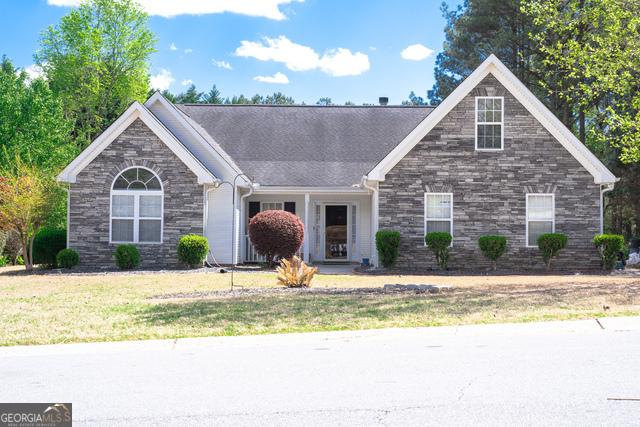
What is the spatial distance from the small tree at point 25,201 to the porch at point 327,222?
21.3 ft

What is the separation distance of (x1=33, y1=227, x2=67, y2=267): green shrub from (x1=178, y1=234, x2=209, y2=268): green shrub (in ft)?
15.1

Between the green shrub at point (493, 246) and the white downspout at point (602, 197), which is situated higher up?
the white downspout at point (602, 197)

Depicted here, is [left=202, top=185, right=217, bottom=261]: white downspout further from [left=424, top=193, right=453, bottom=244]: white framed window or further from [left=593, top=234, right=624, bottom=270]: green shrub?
[left=593, top=234, right=624, bottom=270]: green shrub

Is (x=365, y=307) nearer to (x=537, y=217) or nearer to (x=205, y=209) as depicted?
(x=205, y=209)

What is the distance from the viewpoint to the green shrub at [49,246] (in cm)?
2228

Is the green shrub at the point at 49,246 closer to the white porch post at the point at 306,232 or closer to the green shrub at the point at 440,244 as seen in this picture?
the white porch post at the point at 306,232

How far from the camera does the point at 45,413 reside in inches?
211

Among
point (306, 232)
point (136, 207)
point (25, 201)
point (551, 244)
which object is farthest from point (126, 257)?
point (551, 244)

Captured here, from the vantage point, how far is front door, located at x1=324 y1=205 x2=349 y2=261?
25.2 meters

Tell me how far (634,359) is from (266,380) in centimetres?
413

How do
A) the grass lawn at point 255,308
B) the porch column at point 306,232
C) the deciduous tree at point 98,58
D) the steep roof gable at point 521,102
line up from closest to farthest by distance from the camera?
the grass lawn at point 255,308, the steep roof gable at point 521,102, the porch column at point 306,232, the deciduous tree at point 98,58

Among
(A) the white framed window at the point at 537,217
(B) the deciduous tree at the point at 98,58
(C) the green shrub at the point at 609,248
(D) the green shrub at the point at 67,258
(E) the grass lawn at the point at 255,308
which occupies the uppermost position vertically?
(B) the deciduous tree at the point at 98,58

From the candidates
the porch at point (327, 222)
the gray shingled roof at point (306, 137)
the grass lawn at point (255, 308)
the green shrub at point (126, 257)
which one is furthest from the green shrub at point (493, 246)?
the green shrub at point (126, 257)

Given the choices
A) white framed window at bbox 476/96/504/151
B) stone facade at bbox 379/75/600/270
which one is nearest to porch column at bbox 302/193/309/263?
stone facade at bbox 379/75/600/270
